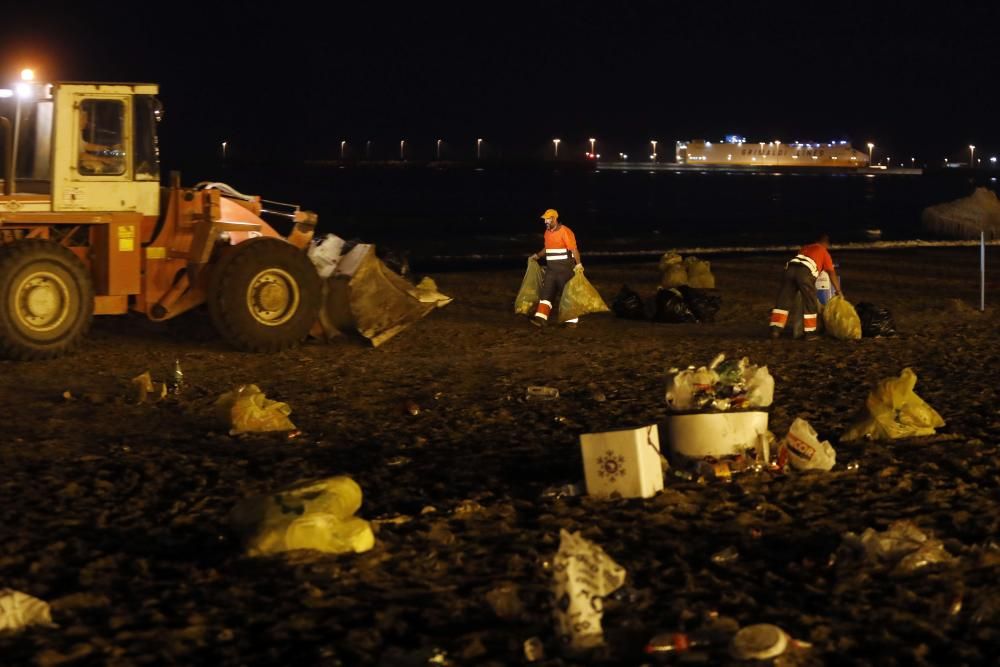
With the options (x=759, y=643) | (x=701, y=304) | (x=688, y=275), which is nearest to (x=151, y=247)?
(x=701, y=304)

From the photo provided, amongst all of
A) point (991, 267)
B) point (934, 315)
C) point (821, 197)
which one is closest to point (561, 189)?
point (821, 197)

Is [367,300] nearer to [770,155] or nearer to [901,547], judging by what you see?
[901,547]

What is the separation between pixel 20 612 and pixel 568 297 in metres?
10.2

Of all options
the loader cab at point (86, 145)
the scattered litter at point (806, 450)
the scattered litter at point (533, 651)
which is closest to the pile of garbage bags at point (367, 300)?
the loader cab at point (86, 145)

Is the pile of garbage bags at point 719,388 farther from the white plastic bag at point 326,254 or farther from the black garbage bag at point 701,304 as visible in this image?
the black garbage bag at point 701,304

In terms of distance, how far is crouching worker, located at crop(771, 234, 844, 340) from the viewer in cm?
1368

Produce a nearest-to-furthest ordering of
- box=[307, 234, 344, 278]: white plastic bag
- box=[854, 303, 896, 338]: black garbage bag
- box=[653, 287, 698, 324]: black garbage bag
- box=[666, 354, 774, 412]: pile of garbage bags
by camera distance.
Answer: box=[666, 354, 774, 412]: pile of garbage bags < box=[854, 303, 896, 338]: black garbage bag < box=[307, 234, 344, 278]: white plastic bag < box=[653, 287, 698, 324]: black garbage bag

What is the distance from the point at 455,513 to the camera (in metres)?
6.98

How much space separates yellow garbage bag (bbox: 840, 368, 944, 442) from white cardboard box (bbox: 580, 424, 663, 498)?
1.90 metres

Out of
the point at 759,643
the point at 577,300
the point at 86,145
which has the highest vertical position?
the point at 86,145

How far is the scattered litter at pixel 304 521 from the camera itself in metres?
6.21

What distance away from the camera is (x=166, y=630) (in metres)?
5.29

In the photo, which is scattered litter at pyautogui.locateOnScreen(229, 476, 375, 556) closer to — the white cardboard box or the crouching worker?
the white cardboard box

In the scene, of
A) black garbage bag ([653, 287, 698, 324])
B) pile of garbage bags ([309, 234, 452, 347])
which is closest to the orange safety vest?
black garbage bag ([653, 287, 698, 324])
